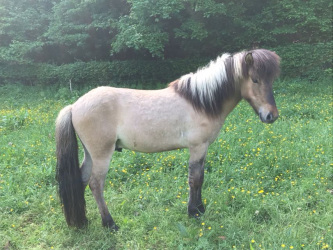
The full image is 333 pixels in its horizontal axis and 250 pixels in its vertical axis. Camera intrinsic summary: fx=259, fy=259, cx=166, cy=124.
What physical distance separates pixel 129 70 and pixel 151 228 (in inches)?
368

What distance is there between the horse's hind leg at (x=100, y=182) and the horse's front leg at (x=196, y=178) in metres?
0.92

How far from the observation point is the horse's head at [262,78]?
8.66 feet

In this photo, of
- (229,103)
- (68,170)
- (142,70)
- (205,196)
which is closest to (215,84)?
(229,103)

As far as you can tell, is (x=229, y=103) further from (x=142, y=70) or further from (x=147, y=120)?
(x=142, y=70)

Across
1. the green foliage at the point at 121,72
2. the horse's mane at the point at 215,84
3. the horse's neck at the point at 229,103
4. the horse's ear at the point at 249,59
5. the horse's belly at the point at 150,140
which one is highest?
the horse's ear at the point at 249,59

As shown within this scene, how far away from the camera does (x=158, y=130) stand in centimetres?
284

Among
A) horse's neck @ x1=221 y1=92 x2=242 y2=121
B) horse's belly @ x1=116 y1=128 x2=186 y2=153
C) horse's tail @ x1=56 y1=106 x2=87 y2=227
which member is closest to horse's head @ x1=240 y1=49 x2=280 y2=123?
horse's neck @ x1=221 y1=92 x2=242 y2=121

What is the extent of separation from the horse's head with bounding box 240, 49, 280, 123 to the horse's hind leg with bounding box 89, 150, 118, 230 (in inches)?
67.2

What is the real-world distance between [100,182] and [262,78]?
2.08m

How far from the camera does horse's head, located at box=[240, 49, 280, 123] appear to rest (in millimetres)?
2639

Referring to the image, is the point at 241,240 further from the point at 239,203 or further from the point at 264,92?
the point at 264,92

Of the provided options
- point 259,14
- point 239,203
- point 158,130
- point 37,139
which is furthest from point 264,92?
point 259,14

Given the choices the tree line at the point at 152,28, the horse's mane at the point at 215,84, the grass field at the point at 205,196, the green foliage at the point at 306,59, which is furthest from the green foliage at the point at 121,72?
the horse's mane at the point at 215,84

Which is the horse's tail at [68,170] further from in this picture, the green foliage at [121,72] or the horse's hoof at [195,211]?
the green foliage at [121,72]
